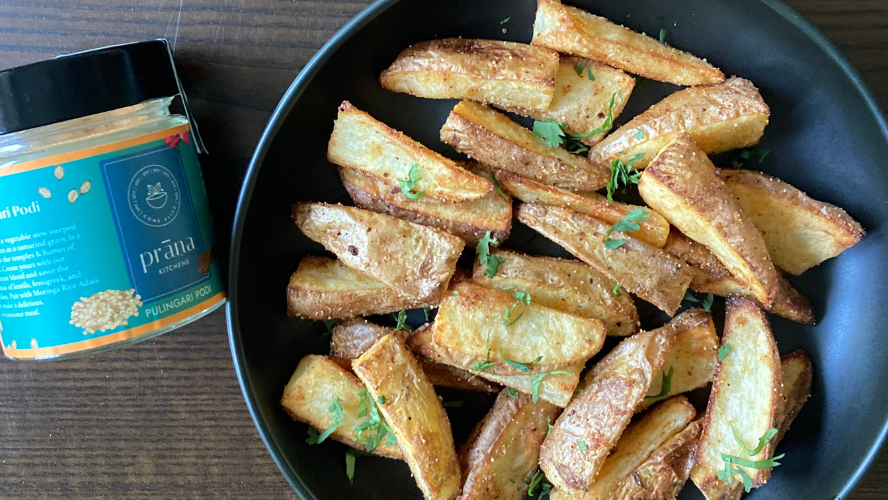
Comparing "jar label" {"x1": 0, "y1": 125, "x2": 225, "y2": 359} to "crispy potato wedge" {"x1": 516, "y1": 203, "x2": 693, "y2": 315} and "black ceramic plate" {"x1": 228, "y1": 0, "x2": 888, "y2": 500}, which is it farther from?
"crispy potato wedge" {"x1": 516, "y1": 203, "x2": 693, "y2": 315}

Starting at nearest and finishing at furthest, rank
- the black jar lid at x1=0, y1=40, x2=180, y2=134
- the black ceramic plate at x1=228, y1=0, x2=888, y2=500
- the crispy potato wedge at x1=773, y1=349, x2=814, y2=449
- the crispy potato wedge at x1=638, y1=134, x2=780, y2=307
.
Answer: the black jar lid at x1=0, y1=40, x2=180, y2=134 < the crispy potato wedge at x1=638, y1=134, x2=780, y2=307 < the black ceramic plate at x1=228, y1=0, x2=888, y2=500 < the crispy potato wedge at x1=773, y1=349, x2=814, y2=449

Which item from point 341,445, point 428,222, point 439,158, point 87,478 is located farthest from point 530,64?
point 87,478

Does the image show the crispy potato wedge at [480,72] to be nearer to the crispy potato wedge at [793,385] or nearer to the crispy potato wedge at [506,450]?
the crispy potato wedge at [506,450]

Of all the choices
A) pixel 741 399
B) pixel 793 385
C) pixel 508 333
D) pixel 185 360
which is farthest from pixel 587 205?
pixel 185 360

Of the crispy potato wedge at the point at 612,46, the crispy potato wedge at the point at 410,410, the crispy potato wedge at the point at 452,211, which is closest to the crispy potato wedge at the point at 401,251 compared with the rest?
the crispy potato wedge at the point at 452,211

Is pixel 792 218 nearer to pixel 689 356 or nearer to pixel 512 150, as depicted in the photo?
pixel 689 356

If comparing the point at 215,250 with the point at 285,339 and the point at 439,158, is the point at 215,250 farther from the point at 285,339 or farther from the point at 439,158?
the point at 439,158

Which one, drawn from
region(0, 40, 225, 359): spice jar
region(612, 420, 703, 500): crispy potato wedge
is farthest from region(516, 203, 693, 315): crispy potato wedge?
region(0, 40, 225, 359): spice jar

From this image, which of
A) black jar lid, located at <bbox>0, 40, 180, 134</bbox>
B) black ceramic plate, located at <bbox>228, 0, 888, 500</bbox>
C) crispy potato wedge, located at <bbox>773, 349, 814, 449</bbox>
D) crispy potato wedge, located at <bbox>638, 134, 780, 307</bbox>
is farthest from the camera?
crispy potato wedge, located at <bbox>773, 349, 814, 449</bbox>
